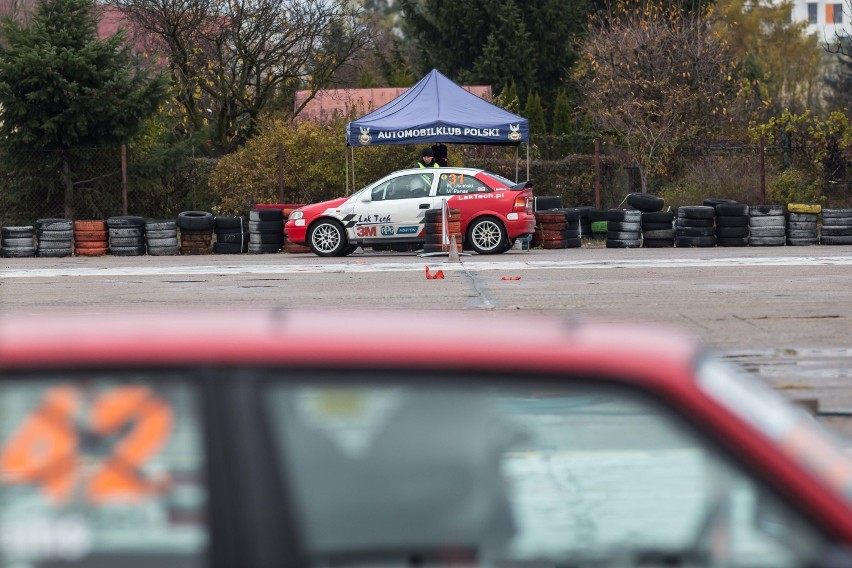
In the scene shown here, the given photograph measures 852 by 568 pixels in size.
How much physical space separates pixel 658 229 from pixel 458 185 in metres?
4.53

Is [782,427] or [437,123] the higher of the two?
[437,123]

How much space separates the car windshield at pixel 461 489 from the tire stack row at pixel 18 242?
74.5 ft

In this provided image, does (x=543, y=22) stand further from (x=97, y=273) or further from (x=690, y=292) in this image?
(x=690, y=292)

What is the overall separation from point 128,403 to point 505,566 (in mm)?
753

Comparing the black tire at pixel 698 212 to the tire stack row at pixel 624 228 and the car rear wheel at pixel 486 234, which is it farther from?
the car rear wheel at pixel 486 234

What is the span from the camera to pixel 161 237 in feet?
79.5

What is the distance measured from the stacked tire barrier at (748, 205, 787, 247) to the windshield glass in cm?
2201

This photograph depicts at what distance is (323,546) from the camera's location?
2.29 m

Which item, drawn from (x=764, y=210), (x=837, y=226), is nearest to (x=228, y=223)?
(x=764, y=210)

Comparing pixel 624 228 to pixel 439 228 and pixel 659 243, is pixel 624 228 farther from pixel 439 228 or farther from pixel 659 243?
pixel 439 228

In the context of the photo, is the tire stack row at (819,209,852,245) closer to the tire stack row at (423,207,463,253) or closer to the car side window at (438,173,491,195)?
the car side window at (438,173,491,195)

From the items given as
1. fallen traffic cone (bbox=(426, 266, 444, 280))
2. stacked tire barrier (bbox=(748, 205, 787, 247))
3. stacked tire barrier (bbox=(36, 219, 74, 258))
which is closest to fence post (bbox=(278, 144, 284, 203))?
stacked tire barrier (bbox=(36, 219, 74, 258))

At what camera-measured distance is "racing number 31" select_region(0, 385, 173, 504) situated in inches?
91.4

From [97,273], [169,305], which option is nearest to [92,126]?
[97,273]
